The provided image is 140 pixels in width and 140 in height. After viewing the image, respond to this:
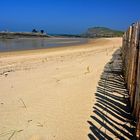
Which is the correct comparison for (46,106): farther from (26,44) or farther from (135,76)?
(26,44)

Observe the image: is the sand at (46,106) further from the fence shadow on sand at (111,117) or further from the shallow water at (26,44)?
the shallow water at (26,44)

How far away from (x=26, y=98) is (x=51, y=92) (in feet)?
2.49

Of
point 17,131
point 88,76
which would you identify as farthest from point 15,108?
point 88,76

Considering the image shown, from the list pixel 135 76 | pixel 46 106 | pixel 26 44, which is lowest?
pixel 26 44

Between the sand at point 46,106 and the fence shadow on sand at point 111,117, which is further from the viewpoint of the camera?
the sand at point 46,106

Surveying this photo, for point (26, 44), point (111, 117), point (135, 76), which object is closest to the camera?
point (111, 117)

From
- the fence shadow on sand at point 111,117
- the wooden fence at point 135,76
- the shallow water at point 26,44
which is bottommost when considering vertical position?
the shallow water at point 26,44

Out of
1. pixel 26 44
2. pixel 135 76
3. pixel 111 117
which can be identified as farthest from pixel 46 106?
pixel 26 44

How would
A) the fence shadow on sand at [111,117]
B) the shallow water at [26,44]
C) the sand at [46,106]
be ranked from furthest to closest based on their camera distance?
1. the shallow water at [26,44]
2. the sand at [46,106]
3. the fence shadow on sand at [111,117]

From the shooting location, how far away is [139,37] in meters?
5.61

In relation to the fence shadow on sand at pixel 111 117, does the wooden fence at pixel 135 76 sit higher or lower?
higher

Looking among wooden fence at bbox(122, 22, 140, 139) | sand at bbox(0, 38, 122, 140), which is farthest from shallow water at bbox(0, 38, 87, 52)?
wooden fence at bbox(122, 22, 140, 139)

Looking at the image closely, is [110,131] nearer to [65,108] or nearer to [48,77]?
[65,108]

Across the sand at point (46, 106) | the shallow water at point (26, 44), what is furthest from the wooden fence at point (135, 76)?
the shallow water at point (26, 44)
